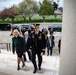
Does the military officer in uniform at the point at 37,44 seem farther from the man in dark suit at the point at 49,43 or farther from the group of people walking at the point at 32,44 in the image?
the man in dark suit at the point at 49,43

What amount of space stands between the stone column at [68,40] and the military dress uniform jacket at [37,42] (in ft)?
2.47

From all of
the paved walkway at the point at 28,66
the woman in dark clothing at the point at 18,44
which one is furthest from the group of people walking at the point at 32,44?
the paved walkway at the point at 28,66

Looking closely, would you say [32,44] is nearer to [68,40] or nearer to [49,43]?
[49,43]

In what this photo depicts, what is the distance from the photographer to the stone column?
4.94 m

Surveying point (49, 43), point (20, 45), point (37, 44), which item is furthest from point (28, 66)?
point (49, 43)

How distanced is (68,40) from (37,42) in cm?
95

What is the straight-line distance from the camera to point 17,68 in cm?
614

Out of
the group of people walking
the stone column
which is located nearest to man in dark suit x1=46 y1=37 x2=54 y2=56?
the group of people walking

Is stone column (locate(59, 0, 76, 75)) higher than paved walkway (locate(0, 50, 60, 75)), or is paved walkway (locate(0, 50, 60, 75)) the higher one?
stone column (locate(59, 0, 76, 75))

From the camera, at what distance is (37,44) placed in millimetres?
5828

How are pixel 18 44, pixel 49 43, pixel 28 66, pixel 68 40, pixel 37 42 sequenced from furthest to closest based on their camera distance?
pixel 49 43 < pixel 28 66 < pixel 18 44 < pixel 37 42 < pixel 68 40

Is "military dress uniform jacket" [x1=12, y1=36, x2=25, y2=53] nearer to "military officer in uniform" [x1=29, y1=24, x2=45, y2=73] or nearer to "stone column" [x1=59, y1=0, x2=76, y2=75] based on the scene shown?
"military officer in uniform" [x1=29, y1=24, x2=45, y2=73]

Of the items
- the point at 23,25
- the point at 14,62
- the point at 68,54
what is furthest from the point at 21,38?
the point at 68,54

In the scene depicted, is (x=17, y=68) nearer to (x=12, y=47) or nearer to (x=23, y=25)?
(x=12, y=47)
